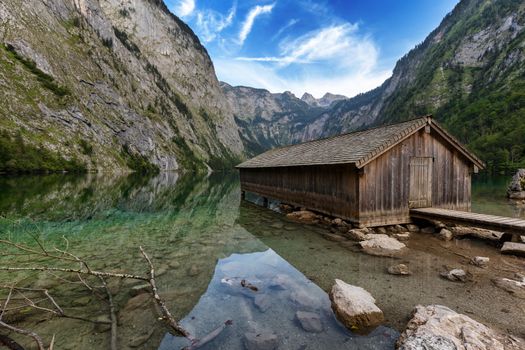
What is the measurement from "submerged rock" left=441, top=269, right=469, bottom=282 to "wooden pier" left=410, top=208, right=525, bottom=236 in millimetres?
4010

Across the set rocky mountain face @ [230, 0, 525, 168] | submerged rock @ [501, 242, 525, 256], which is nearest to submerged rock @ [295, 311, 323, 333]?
submerged rock @ [501, 242, 525, 256]

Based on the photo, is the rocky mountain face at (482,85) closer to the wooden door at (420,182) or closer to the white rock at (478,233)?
the wooden door at (420,182)

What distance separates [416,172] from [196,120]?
6132 inches

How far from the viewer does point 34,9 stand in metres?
82.1

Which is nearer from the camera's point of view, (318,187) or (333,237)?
(333,237)

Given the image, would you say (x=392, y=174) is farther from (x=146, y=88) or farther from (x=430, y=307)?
(x=146, y=88)

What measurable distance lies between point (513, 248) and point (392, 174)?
18.5ft

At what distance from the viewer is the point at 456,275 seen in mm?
8328

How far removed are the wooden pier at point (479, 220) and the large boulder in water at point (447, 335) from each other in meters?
7.39

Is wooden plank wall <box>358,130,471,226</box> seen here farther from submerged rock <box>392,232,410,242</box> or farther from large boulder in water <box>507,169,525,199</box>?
large boulder in water <box>507,169,525,199</box>

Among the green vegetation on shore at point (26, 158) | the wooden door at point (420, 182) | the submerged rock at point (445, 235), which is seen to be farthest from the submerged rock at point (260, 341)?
the green vegetation on shore at point (26, 158)

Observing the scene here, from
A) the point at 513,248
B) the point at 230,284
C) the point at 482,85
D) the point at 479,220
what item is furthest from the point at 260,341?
the point at 482,85

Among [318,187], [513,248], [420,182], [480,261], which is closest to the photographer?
[480,261]

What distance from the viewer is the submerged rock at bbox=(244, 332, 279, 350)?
17.5ft
